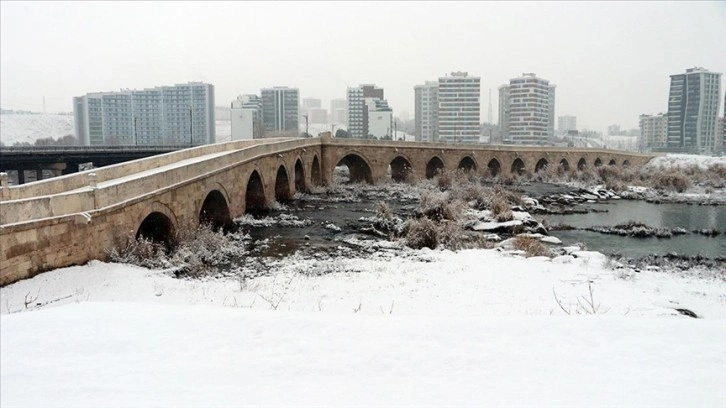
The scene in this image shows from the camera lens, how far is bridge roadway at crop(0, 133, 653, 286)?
8672 mm

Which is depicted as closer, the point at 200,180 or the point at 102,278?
the point at 102,278

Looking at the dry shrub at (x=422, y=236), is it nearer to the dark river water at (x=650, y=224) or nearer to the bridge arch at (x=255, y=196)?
the dark river water at (x=650, y=224)

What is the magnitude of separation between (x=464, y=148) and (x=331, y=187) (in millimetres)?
13391

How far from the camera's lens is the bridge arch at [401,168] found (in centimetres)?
3730

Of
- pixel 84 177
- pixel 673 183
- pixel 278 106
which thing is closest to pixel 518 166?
pixel 673 183

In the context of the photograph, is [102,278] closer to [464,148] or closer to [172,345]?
[172,345]

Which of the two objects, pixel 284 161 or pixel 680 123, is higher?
pixel 680 123

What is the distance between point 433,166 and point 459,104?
157 feet

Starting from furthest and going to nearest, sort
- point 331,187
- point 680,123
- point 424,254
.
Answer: point 680,123 < point 331,187 < point 424,254

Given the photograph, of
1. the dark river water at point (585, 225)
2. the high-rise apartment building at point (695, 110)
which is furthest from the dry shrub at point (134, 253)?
the high-rise apartment building at point (695, 110)

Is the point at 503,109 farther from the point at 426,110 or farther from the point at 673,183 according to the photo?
the point at 673,183

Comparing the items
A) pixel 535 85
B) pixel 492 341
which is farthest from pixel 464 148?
pixel 535 85

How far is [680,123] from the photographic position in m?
36.2

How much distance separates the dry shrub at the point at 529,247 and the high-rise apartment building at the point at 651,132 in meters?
53.6
